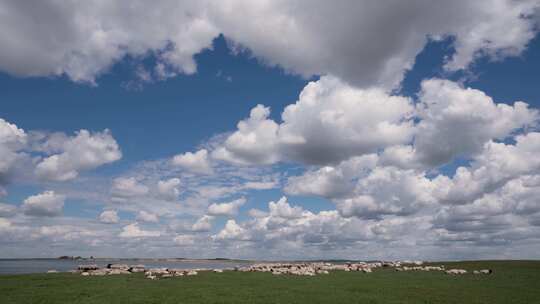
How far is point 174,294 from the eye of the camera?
38.5 meters

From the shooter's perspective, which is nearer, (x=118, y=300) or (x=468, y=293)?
(x=118, y=300)

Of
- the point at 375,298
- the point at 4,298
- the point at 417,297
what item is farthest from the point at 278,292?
the point at 4,298

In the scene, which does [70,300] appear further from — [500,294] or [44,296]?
[500,294]

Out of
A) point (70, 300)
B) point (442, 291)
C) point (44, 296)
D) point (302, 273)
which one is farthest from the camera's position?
point (302, 273)

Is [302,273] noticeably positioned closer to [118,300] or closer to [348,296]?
[348,296]

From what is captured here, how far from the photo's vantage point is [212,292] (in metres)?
40.3

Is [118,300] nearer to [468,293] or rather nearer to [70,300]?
[70,300]

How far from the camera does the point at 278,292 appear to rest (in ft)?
134

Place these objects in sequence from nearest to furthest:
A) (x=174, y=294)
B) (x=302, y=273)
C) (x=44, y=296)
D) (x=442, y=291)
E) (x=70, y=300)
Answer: (x=70, y=300) < (x=44, y=296) < (x=174, y=294) < (x=442, y=291) < (x=302, y=273)

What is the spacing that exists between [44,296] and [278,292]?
21.9 meters

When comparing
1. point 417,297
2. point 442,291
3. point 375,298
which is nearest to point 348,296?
point 375,298

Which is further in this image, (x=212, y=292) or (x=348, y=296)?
(x=212, y=292)

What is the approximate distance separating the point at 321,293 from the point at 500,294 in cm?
1803

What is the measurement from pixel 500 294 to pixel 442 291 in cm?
540
